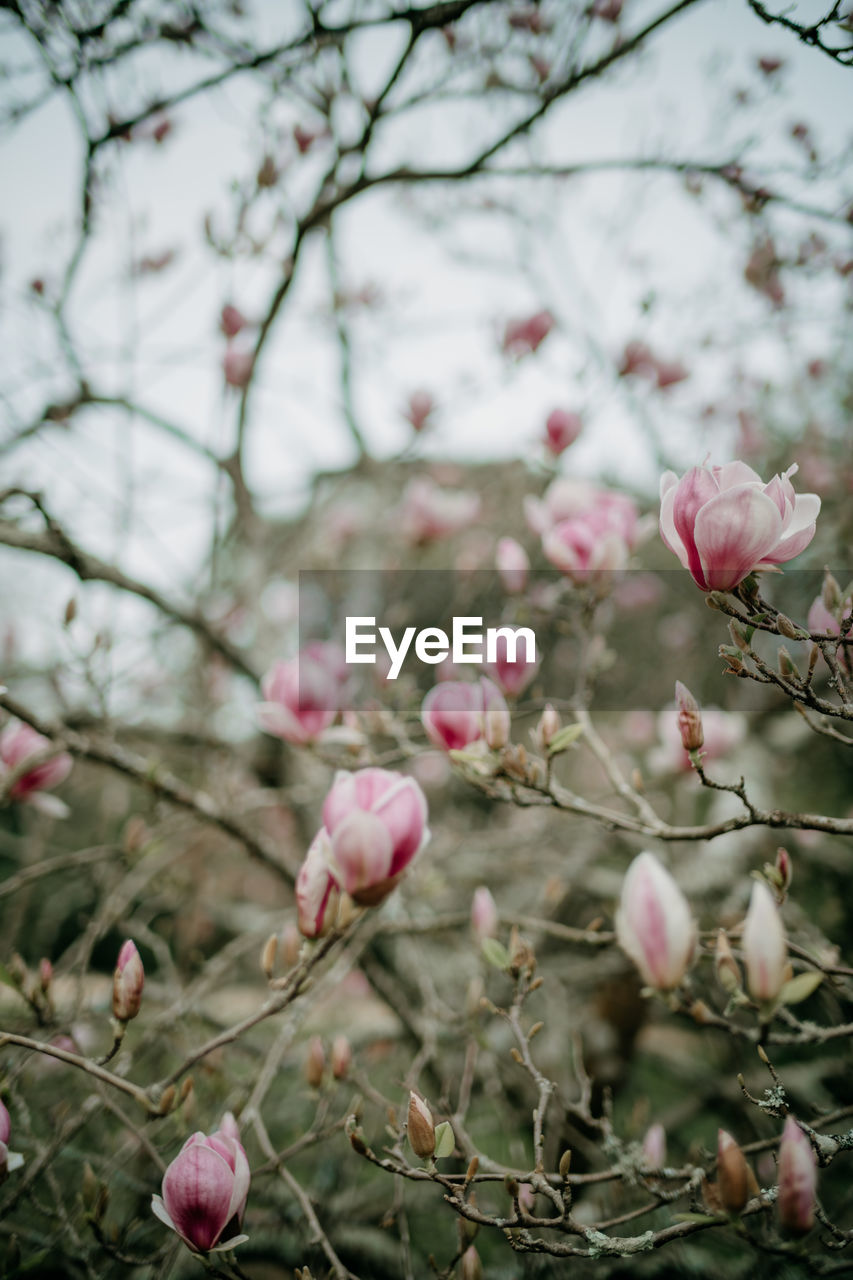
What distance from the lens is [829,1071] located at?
6.38 feet

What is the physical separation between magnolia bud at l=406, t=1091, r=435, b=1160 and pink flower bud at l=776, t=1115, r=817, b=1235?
1.12ft

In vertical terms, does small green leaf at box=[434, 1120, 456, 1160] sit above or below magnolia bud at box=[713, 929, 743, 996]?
below

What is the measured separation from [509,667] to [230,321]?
4.63 feet

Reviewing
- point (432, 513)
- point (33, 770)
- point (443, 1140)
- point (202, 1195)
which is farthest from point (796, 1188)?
point (432, 513)

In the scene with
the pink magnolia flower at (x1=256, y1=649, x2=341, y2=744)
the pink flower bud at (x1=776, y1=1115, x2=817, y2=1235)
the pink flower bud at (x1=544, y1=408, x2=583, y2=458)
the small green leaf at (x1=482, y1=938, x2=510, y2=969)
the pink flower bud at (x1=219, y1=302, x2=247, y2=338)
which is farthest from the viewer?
the pink flower bud at (x1=219, y1=302, x2=247, y2=338)

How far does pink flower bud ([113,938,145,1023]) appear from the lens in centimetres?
78

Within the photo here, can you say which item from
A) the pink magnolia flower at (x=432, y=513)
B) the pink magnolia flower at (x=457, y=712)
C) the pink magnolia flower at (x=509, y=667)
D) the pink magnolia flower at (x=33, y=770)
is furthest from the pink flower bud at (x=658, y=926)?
the pink magnolia flower at (x=432, y=513)

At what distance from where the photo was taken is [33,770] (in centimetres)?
120

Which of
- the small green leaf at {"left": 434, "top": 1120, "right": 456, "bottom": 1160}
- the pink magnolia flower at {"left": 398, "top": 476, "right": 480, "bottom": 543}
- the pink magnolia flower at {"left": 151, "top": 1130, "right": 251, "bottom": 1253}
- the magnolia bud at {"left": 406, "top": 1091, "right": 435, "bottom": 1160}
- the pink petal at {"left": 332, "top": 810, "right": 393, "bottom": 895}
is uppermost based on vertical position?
the pink magnolia flower at {"left": 398, "top": 476, "right": 480, "bottom": 543}

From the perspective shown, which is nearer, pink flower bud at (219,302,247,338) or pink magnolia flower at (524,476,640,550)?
pink magnolia flower at (524,476,640,550)

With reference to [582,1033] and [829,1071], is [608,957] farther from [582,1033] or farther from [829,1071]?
[829,1071]

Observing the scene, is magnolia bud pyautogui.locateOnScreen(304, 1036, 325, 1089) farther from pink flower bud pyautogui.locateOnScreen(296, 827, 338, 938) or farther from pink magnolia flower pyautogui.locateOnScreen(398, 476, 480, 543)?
pink magnolia flower pyautogui.locateOnScreen(398, 476, 480, 543)

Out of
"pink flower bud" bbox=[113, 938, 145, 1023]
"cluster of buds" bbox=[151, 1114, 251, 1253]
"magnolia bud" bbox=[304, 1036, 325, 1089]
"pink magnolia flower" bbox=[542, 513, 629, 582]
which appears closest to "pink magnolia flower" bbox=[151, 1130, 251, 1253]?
"cluster of buds" bbox=[151, 1114, 251, 1253]

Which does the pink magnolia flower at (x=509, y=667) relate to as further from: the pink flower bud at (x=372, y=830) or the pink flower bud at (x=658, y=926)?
the pink flower bud at (x=658, y=926)
